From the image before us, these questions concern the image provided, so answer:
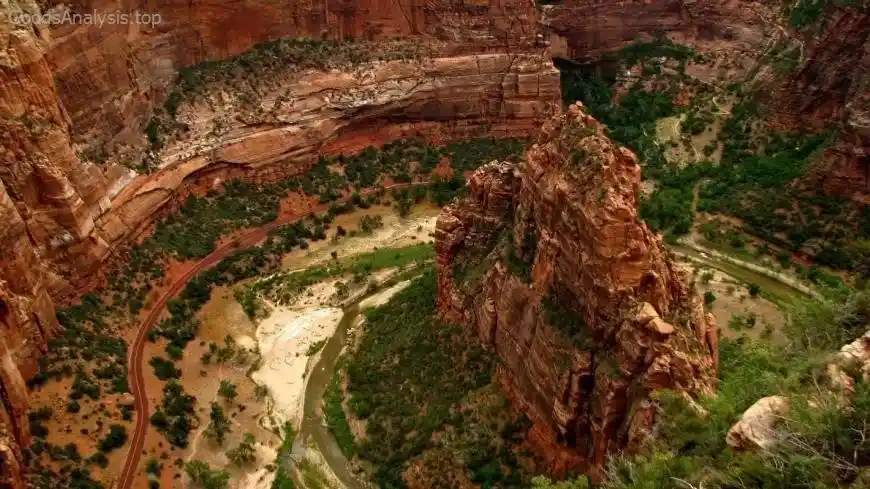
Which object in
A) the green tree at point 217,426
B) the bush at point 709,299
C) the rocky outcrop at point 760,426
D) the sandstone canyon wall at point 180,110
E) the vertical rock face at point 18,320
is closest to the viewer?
the rocky outcrop at point 760,426

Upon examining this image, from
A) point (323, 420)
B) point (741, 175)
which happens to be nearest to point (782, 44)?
point (741, 175)

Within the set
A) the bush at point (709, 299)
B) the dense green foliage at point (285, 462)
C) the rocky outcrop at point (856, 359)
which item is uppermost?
the rocky outcrop at point (856, 359)

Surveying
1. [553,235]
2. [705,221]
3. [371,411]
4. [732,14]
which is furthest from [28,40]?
[732,14]

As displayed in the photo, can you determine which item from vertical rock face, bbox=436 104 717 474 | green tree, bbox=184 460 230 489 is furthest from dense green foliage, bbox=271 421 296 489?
vertical rock face, bbox=436 104 717 474

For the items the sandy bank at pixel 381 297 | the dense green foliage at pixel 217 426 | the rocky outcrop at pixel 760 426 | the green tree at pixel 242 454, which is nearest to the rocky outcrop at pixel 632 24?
the sandy bank at pixel 381 297

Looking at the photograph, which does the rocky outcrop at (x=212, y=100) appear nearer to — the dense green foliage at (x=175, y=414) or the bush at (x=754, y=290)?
the dense green foliage at (x=175, y=414)
